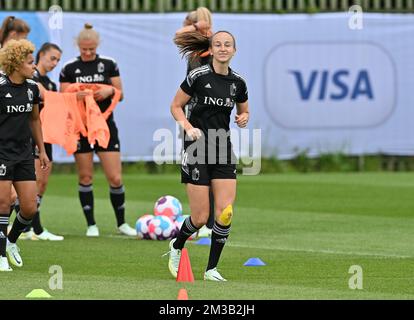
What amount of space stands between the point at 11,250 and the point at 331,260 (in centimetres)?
311

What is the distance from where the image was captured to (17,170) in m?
11.7

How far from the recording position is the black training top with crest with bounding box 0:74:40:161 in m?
11.6

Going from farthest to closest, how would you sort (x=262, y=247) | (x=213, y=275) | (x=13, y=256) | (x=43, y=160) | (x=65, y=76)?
(x=65, y=76)
(x=262, y=247)
(x=43, y=160)
(x=13, y=256)
(x=213, y=275)

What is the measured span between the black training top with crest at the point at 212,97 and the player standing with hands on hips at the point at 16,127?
1.51m

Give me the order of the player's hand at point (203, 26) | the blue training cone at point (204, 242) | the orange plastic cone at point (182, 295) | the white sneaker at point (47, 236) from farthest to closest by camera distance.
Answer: the white sneaker at point (47, 236) < the blue training cone at point (204, 242) < the player's hand at point (203, 26) < the orange plastic cone at point (182, 295)

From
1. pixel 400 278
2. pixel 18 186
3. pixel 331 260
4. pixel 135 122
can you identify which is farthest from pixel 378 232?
pixel 135 122

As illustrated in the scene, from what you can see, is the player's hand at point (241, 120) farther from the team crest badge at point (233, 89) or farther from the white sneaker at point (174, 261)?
the white sneaker at point (174, 261)

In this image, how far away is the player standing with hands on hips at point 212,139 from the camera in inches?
433

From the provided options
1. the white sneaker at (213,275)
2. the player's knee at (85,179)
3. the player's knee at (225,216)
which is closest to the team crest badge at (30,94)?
the player's knee at (225,216)

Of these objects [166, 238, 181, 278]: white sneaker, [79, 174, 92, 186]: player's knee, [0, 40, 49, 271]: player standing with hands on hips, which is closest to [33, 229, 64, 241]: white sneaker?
[79, 174, 92, 186]: player's knee

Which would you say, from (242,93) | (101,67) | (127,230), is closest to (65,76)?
(101,67)

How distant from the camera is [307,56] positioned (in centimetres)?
2314

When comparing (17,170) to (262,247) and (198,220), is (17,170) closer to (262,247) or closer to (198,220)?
(198,220)

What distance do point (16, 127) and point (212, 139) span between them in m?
1.88
